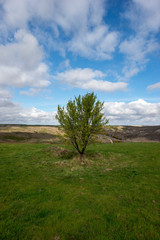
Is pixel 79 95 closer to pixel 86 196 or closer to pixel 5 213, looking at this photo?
pixel 86 196

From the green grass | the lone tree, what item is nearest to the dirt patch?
the lone tree

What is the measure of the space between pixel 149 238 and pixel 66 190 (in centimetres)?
704

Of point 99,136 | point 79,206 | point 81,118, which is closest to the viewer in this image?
point 79,206

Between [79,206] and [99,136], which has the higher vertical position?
[99,136]

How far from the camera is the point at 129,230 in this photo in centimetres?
637

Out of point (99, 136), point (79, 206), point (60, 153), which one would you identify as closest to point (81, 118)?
point (60, 153)

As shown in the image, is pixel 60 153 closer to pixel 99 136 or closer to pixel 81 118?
pixel 81 118

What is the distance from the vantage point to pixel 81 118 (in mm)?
21906

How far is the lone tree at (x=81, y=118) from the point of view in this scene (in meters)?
21.1

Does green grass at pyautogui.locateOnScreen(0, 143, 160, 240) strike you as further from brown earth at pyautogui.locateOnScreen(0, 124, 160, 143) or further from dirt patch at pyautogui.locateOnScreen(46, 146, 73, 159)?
brown earth at pyautogui.locateOnScreen(0, 124, 160, 143)

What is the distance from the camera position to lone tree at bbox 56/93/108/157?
21.1m

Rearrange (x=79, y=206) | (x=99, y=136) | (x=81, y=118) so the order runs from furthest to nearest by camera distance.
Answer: (x=99, y=136) < (x=81, y=118) < (x=79, y=206)

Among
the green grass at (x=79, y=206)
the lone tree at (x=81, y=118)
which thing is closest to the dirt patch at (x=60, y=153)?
the lone tree at (x=81, y=118)

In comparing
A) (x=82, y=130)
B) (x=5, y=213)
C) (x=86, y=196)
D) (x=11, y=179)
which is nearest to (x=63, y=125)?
(x=82, y=130)
